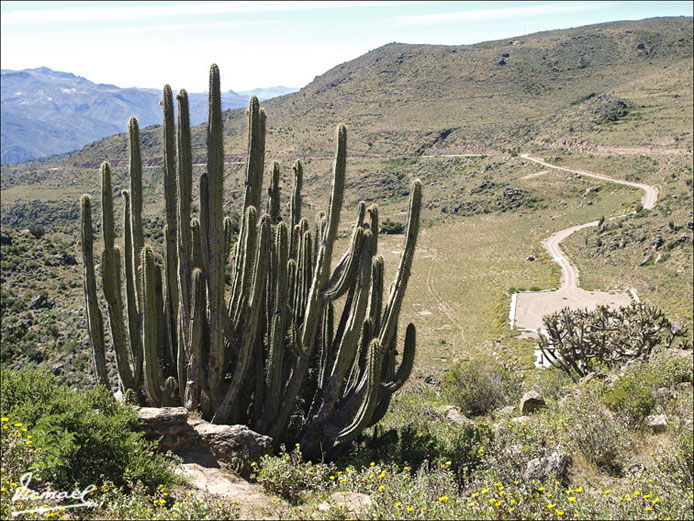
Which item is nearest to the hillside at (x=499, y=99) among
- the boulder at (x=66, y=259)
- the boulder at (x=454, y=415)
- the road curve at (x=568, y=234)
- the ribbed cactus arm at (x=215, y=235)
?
the road curve at (x=568, y=234)

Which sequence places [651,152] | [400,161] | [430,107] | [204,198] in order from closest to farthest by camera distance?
[204,198], [651,152], [400,161], [430,107]

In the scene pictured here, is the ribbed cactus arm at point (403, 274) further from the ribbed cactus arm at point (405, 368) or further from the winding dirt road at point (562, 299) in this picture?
the winding dirt road at point (562, 299)

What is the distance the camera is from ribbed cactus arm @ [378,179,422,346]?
8.08 meters

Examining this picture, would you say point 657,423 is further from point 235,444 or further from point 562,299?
point 562,299

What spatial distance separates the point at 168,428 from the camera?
22.2ft

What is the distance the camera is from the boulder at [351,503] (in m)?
4.78

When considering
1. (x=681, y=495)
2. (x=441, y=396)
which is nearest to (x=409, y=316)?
(x=441, y=396)

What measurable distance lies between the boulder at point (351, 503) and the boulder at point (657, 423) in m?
5.38

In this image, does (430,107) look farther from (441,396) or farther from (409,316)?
(441,396)

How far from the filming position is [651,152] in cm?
5788

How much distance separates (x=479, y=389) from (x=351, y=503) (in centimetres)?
785

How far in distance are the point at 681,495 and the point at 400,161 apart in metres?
73.0

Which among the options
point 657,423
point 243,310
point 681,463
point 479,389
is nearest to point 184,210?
point 243,310

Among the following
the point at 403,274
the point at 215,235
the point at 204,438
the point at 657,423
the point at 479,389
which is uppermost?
the point at 215,235
